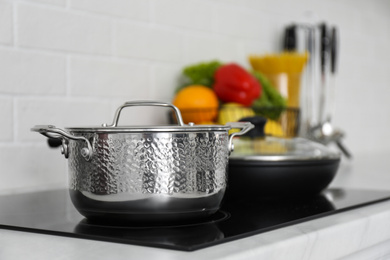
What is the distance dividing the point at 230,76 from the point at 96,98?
27cm

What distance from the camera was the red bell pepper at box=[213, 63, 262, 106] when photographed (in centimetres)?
115

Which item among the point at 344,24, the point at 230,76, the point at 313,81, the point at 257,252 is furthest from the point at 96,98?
the point at 344,24

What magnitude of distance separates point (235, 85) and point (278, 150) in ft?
1.24

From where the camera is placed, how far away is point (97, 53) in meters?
1.11

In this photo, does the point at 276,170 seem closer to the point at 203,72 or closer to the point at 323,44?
the point at 203,72

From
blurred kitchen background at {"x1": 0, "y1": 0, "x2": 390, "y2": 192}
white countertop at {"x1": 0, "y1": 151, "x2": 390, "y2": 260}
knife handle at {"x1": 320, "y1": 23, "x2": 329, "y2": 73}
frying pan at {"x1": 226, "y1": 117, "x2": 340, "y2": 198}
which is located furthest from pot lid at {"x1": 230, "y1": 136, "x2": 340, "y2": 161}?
knife handle at {"x1": 320, "y1": 23, "x2": 329, "y2": 73}

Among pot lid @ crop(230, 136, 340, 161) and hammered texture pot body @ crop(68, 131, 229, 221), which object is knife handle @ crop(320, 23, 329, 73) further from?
hammered texture pot body @ crop(68, 131, 229, 221)

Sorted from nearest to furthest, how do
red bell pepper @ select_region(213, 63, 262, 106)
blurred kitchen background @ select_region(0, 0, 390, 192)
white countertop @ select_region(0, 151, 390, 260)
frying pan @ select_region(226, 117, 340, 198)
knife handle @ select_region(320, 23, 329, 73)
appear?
white countertop @ select_region(0, 151, 390, 260) < frying pan @ select_region(226, 117, 340, 198) < blurred kitchen background @ select_region(0, 0, 390, 192) < red bell pepper @ select_region(213, 63, 262, 106) < knife handle @ select_region(320, 23, 329, 73)

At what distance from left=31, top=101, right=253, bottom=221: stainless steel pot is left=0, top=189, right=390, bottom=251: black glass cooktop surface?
0.07 feet

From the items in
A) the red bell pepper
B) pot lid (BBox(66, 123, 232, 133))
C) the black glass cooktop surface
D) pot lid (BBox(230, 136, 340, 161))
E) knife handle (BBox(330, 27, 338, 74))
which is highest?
knife handle (BBox(330, 27, 338, 74))

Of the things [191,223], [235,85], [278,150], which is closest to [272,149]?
[278,150]

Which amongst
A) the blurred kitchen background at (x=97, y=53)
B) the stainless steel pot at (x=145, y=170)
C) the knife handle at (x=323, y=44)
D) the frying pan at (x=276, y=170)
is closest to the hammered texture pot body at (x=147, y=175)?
the stainless steel pot at (x=145, y=170)

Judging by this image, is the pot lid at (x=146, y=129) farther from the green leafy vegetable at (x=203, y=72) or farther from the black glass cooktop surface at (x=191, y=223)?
the green leafy vegetable at (x=203, y=72)

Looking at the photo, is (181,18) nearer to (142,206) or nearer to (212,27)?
(212,27)
